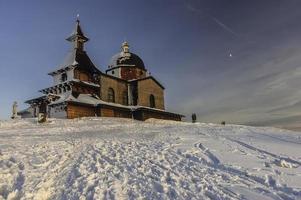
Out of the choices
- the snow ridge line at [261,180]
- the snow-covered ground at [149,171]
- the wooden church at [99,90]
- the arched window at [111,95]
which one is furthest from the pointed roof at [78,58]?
the snow ridge line at [261,180]

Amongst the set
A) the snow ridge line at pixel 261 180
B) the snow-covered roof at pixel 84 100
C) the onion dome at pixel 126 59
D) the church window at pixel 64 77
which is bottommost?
the snow ridge line at pixel 261 180

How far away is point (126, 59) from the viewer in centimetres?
4741

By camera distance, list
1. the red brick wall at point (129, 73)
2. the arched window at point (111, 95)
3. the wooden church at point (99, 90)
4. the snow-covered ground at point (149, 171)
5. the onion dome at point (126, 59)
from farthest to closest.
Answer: the onion dome at point (126, 59) < the red brick wall at point (129, 73) < the arched window at point (111, 95) < the wooden church at point (99, 90) < the snow-covered ground at point (149, 171)

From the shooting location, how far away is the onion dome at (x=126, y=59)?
47081 millimetres

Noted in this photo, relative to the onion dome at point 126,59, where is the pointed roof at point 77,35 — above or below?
above

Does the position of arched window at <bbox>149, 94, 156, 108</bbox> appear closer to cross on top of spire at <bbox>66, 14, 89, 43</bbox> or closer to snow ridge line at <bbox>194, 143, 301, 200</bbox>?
cross on top of spire at <bbox>66, 14, 89, 43</bbox>

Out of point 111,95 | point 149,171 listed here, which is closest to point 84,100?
point 111,95

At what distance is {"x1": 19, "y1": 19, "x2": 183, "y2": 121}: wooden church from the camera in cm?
3738

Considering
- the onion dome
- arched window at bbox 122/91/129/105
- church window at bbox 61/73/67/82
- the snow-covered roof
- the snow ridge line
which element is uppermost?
the onion dome

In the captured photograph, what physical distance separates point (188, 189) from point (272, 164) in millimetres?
4184

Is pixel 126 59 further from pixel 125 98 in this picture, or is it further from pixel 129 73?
pixel 125 98

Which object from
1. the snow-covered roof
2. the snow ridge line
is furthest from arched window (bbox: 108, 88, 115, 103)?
the snow ridge line

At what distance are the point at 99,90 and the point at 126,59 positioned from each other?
8.13 metres

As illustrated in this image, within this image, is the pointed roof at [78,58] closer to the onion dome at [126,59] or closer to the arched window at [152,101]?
the onion dome at [126,59]
